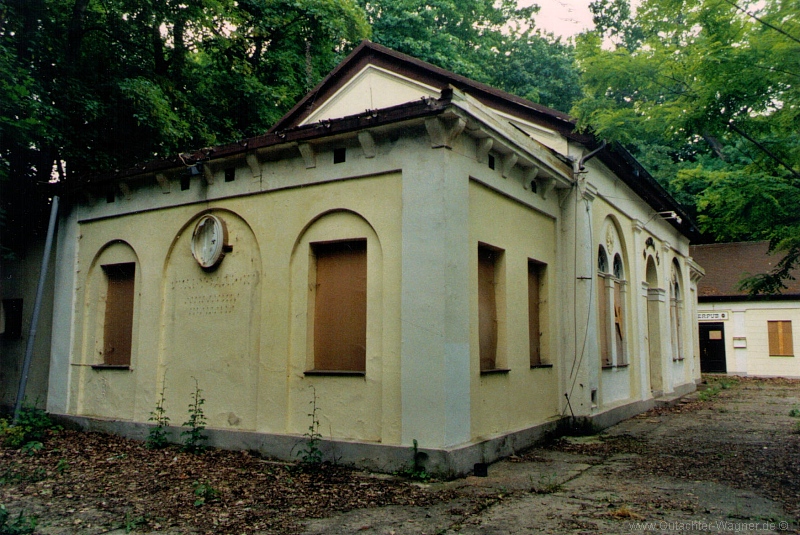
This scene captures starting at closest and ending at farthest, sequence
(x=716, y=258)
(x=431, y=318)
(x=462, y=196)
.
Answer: (x=431, y=318) < (x=462, y=196) < (x=716, y=258)

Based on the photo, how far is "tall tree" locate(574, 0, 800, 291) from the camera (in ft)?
25.6

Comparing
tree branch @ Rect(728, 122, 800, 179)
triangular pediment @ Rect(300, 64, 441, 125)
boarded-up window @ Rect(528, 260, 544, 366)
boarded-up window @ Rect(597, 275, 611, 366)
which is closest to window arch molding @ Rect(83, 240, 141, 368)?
triangular pediment @ Rect(300, 64, 441, 125)

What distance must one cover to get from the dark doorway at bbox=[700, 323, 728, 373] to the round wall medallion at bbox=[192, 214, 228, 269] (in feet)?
89.5

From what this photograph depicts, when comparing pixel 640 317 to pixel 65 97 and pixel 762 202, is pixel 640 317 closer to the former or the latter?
pixel 762 202

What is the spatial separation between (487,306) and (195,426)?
4509 millimetres

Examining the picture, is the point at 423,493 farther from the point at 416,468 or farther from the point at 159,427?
the point at 159,427

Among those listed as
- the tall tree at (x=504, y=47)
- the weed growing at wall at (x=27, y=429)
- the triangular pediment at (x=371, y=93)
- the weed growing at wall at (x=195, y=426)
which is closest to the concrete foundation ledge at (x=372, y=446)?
the weed growing at wall at (x=195, y=426)

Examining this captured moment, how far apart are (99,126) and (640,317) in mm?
12841

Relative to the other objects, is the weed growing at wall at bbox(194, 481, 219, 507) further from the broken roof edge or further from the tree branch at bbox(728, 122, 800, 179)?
the tree branch at bbox(728, 122, 800, 179)

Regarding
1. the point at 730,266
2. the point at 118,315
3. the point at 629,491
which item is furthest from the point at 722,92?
the point at 730,266

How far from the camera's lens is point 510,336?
946cm

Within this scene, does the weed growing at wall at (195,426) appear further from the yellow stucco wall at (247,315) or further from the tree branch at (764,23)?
the tree branch at (764,23)

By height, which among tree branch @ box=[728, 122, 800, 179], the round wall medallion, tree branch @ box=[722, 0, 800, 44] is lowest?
the round wall medallion

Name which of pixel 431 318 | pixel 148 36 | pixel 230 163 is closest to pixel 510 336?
pixel 431 318
